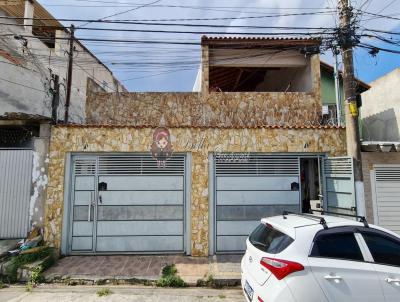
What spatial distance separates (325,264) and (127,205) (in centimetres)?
547

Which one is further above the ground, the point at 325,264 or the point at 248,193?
the point at 248,193

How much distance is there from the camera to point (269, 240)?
413cm

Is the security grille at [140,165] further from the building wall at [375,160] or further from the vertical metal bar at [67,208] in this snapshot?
the building wall at [375,160]

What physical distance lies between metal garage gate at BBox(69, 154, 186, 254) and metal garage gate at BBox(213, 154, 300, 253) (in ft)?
3.41

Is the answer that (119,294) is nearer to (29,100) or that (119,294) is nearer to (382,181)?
(382,181)

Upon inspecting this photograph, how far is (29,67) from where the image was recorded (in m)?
12.8

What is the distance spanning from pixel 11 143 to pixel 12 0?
1007 cm

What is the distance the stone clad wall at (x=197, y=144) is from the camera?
7.66 meters

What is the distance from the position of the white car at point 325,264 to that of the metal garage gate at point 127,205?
3.96 m

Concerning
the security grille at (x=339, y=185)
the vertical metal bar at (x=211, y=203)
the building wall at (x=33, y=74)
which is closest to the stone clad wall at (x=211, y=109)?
the vertical metal bar at (x=211, y=203)

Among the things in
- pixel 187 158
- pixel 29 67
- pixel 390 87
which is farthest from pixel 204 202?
pixel 29 67

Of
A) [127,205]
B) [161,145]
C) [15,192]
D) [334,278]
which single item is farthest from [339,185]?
[15,192]

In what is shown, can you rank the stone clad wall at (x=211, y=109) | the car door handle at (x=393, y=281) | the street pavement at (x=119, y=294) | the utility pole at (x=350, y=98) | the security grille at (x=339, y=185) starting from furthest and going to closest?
the stone clad wall at (x=211, y=109) < the security grille at (x=339, y=185) < the utility pole at (x=350, y=98) < the street pavement at (x=119, y=294) < the car door handle at (x=393, y=281)

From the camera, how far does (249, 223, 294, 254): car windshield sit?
3.83m
